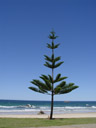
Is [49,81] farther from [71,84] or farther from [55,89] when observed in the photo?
[71,84]

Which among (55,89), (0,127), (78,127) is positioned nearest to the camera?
(78,127)

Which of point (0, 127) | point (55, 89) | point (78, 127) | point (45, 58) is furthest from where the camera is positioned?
point (45, 58)

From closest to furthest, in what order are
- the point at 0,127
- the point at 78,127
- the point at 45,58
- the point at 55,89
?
the point at 78,127
the point at 0,127
the point at 55,89
the point at 45,58

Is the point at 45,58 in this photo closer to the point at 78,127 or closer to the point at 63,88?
the point at 63,88

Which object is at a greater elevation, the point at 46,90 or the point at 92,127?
the point at 46,90

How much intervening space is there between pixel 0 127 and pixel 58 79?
683cm

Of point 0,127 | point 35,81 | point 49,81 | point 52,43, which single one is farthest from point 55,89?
point 0,127

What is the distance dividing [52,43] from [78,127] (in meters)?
8.59

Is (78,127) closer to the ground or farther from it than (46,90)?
closer to the ground

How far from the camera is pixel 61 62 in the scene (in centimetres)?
1410

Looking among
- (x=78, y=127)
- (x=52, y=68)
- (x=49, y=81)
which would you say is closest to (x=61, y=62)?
(x=52, y=68)

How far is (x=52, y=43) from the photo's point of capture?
14.5 m

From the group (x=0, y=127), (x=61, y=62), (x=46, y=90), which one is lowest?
(x=0, y=127)

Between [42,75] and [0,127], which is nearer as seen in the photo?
[0,127]
